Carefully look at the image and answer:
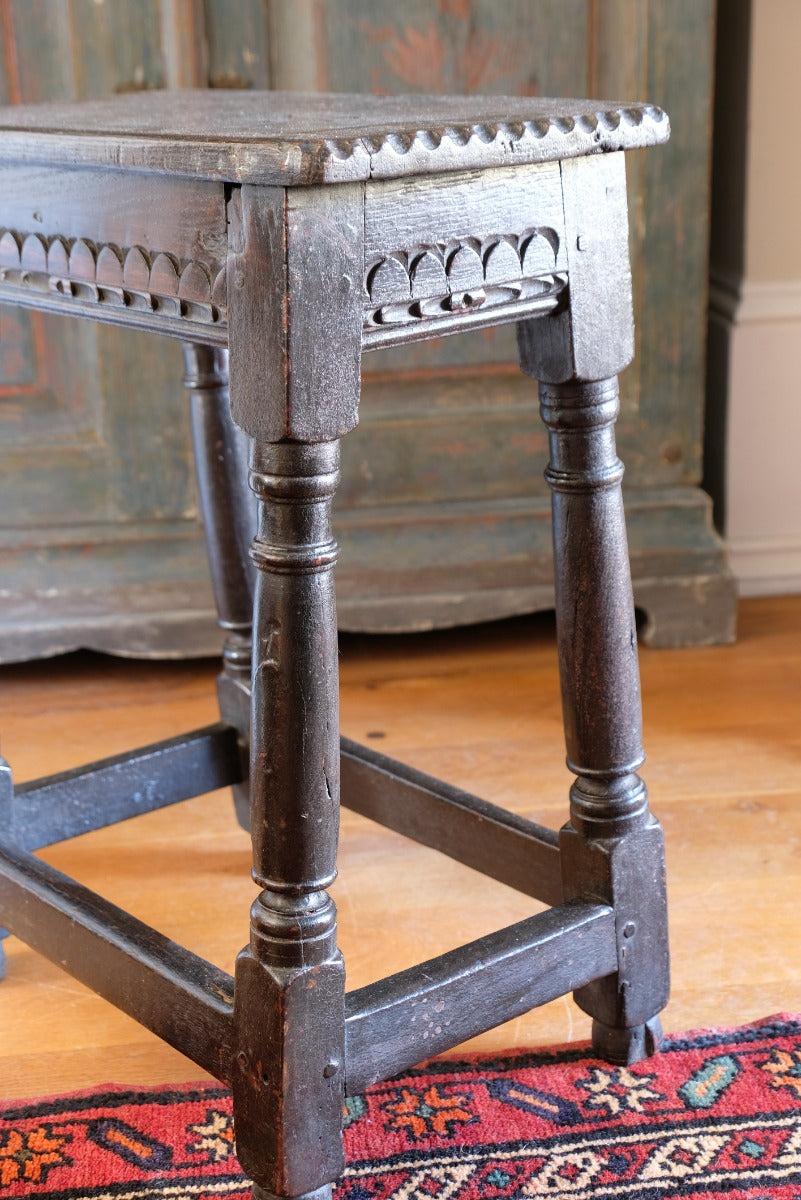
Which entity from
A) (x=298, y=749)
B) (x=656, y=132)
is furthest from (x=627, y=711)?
(x=656, y=132)

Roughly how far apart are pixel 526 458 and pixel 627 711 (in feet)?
2.97

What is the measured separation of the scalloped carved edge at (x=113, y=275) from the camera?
944 mm

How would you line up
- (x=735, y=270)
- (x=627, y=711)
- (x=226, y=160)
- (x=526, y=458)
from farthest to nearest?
(x=735, y=270) → (x=526, y=458) → (x=627, y=711) → (x=226, y=160)

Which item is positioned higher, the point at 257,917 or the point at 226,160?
the point at 226,160

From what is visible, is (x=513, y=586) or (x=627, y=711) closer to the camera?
(x=627, y=711)

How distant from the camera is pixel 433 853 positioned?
158 centimetres

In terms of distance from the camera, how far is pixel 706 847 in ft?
5.10

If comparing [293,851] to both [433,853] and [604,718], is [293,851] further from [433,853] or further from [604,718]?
[433,853]

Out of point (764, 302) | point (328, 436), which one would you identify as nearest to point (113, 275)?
point (328, 436)

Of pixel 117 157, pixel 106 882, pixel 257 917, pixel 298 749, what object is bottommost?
pixel 106 882

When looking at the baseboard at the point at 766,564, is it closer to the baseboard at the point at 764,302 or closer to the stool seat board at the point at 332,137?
the baseboard at the point at 764,302

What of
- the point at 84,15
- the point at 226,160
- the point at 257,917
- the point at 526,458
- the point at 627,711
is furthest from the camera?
the point at 526,458

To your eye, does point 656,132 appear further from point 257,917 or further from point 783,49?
point 783,49

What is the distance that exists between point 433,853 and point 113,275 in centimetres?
77
